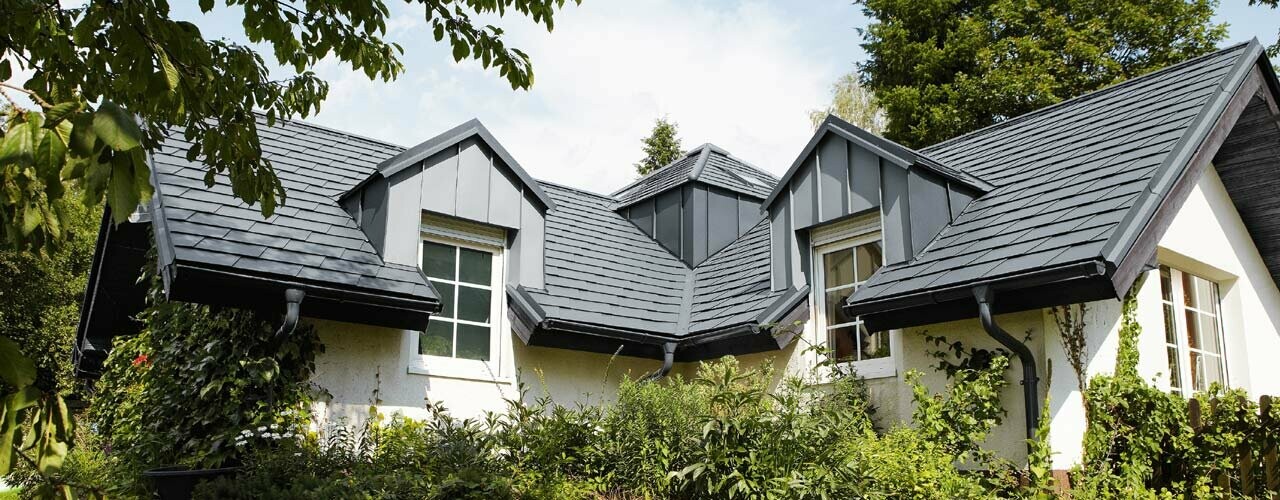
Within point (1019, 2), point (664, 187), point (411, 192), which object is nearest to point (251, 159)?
point (411, 192)

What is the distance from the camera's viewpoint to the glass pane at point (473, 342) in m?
9.72

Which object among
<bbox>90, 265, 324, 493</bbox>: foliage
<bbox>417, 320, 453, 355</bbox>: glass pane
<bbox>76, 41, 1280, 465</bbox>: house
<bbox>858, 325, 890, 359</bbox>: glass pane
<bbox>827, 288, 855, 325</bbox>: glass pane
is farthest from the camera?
<bbox>827, 288, 855, 325</bbox>: glass pane

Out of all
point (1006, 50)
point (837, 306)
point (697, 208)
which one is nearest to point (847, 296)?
point (837, 306)

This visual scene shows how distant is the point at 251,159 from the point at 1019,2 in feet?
69.1

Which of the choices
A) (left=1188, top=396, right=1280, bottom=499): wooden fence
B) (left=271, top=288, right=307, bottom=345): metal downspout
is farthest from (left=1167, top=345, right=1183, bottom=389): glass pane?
(left=271, top=288, right=307, bottom=345): metal downspout

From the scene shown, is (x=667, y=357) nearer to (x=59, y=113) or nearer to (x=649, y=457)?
(x=649, y=457)

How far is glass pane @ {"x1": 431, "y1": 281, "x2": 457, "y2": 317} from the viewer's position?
970 centimetres

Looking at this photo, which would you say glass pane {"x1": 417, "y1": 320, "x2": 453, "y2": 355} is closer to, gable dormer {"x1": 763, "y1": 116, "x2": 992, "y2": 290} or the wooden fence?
gable dormer {"x1": 763, "y1": 116, "x2": 992, "y2": 290}

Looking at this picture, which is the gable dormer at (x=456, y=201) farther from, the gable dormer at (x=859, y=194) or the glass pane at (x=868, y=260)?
the glass pane at (x=868, y=260)

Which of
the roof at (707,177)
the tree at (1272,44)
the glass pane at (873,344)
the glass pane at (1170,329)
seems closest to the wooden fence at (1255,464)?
the glass pane at (1170,329)

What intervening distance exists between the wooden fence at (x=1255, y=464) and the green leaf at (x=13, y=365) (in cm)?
808

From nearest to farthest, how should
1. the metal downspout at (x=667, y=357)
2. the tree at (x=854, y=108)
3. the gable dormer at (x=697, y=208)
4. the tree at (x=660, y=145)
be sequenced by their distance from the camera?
the metal downspout at (x=667, y=357), the gable dormer at (x=697, y=208), the tree at (x=854, y=108), the tree at (x=660, y=145)

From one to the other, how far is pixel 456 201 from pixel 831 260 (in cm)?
415

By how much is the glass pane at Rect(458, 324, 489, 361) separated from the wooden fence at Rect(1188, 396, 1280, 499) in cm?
662
